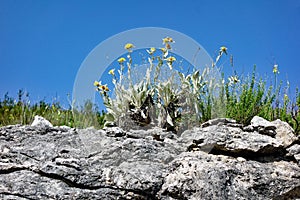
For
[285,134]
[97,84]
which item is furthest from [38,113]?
[285,134]

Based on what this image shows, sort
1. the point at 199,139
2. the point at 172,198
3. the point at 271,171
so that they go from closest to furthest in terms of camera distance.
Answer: the point at 172,198 < the point at 271,171 < the point at 199,139

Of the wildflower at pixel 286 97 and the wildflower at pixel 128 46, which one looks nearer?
the wildflower at pixel 128 46

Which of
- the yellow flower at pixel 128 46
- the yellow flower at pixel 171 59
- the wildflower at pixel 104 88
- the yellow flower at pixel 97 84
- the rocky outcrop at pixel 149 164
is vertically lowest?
the rocky outcrop at pixel 149 164

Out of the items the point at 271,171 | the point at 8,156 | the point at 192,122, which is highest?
the point at 192,122

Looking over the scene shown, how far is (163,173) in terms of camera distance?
353 centimetres

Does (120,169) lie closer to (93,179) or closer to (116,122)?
(93,179)

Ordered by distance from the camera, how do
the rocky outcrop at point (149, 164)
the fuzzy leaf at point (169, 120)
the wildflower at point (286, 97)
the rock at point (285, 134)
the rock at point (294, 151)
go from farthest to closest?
the wildflower at point (286, 97)
the fuzzy leaf at point (169, 120)
the rock at point (285, 134)
the rock at point (294, 151)
the rocky outcrop at point (149, 164)

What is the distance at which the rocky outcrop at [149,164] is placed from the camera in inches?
135

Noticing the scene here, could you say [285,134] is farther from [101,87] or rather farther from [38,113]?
[38,113]

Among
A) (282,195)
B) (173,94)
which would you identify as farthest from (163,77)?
(282,195)

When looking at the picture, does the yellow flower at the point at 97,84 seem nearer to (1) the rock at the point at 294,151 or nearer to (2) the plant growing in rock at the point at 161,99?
(2) the plant growing in rock at the point at 161,99

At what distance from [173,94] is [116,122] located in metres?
0.89

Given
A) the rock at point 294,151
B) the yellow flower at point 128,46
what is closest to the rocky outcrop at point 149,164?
the rock at point 294,151

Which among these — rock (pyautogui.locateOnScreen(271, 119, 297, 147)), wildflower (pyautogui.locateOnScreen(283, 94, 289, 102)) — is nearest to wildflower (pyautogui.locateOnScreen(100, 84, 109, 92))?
rock (pyautogui.locateOnScreen(271, 119, 297, 147))
